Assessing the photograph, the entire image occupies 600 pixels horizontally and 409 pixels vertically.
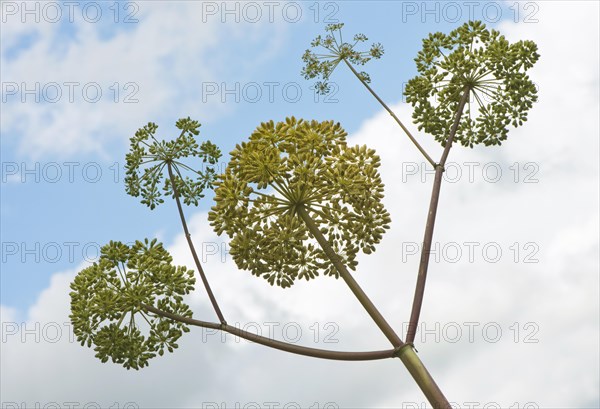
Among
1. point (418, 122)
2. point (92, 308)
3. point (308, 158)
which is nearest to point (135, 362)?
point (92, 308)

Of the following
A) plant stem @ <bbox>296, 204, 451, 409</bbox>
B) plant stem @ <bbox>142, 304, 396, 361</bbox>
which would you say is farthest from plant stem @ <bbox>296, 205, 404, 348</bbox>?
plant stem @ <bbox>142, 304, 396, 361</bbox>

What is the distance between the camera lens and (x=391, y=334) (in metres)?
7.33

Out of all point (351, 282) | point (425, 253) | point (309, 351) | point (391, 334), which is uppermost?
point (425, 253)

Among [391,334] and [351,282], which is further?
[351,282]

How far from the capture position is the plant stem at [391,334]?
6973 millimetres

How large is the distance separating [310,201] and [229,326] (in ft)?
5.10

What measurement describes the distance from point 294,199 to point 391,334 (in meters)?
1.72

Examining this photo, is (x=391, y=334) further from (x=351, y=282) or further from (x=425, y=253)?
(x=425, y=253)

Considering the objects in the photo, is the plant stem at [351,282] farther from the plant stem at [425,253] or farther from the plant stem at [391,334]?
the plant stem at [425,253]

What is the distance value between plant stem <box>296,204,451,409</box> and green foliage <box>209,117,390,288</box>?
13cm

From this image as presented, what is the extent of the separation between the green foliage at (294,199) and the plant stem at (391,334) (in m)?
0.13

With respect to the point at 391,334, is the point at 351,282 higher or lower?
higher

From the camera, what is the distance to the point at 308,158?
309 inches

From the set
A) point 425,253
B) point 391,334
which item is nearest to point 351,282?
point 391,334
